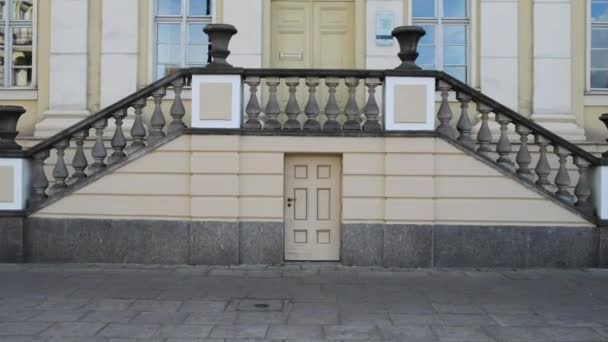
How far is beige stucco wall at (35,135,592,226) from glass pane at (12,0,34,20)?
14.7 feet

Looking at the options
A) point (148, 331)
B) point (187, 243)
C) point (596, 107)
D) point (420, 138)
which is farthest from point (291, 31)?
point (148, 331)

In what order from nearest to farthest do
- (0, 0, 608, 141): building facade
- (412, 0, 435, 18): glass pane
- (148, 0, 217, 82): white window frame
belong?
(0, 0, 608, 141): building facade < (148, 0, 217, 82): white window frame < (412, 0, 435, 18): glass pane

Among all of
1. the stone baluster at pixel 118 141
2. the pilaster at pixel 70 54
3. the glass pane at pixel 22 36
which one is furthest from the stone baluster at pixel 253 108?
the glass pane at pixel 22 36

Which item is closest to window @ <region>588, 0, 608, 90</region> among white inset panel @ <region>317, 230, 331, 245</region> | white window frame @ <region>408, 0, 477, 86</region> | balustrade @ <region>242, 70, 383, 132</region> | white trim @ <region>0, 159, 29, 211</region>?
white window frame @ <region>408, 0, 477, 86</region>

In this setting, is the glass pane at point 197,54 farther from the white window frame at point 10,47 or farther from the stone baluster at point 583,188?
the stone baluster at point 583,188

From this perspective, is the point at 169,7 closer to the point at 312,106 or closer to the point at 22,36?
the point at 22,36

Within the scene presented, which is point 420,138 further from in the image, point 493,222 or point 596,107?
point 596,107

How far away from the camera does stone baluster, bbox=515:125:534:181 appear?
352 inches

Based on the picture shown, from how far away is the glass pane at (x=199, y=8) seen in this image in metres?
11.3

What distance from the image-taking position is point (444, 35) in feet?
37.0

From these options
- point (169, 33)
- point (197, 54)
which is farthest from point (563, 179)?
point (169, 33)

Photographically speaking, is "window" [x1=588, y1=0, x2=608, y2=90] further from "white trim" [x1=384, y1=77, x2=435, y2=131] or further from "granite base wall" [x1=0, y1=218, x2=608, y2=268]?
"white trim" [x1=384, y1=77, x2=435, y2=131]

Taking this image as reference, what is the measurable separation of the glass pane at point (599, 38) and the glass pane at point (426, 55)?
2.89 metres

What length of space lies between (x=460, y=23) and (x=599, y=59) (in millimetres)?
2590
